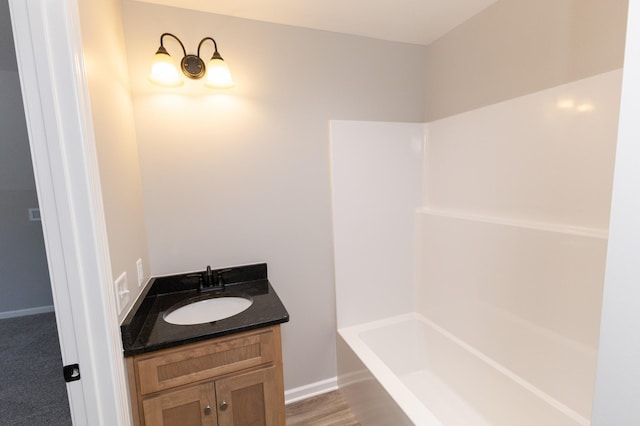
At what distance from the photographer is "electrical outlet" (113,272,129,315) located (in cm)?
106

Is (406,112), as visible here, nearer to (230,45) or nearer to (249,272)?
(230,45)

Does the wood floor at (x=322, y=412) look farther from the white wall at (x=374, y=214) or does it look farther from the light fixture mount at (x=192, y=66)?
the light fixture mount at (x=192, y=66)

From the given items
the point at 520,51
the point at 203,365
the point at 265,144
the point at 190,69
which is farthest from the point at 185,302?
the point at 520,51

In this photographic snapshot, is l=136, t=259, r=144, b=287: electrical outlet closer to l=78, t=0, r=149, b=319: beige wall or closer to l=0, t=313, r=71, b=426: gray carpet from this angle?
l=78, t=0, r=149, b=319: beige wall

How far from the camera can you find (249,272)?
5.91ft

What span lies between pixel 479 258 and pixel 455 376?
2.68 ft

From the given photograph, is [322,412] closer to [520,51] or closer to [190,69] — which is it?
[190,69]

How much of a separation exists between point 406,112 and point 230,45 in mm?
1275

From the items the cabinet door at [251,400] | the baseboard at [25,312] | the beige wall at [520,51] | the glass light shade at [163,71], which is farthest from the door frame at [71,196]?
the baseboard at [25,312]

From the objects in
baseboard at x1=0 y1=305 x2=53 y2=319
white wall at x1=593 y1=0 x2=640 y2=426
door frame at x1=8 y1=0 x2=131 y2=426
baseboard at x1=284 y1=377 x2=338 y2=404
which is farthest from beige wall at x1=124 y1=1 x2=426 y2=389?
baseboard at x1=0 y1=305 x2=53 y2=319

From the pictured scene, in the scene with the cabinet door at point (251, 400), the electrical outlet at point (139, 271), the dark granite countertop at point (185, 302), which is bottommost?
the cabinet door at point (251, 400)

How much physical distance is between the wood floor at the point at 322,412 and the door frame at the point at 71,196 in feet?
3.92

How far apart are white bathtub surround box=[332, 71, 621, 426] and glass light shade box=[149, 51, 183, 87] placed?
97 centimetres

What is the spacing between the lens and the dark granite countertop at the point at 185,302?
114cm
